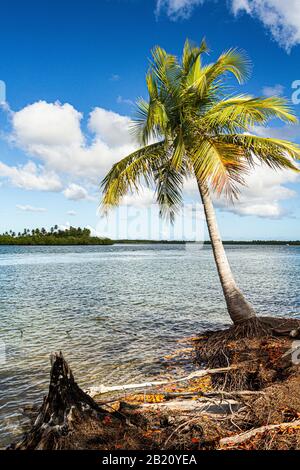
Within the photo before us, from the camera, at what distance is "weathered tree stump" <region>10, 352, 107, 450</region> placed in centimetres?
460

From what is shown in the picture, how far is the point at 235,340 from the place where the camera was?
10688mm

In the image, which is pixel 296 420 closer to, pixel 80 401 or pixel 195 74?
pixel 80 401

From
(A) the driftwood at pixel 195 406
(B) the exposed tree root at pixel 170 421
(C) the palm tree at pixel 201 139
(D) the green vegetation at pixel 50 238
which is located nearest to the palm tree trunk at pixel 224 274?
(C) the palm tree at pixel 201 139

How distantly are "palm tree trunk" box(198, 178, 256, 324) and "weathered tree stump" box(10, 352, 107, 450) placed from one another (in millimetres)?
7491

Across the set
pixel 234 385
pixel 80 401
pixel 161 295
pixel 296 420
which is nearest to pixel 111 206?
pixel 234 385

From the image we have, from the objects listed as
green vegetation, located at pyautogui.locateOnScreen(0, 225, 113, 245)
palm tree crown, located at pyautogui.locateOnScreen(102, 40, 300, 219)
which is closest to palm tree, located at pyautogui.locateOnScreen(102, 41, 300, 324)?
palm tree crown, located at pyautogui.locateOnScreen(102, 40, 300, 219)

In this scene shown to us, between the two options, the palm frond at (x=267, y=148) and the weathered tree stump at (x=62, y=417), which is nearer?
the weathered tree stump at (x=62, y=417)

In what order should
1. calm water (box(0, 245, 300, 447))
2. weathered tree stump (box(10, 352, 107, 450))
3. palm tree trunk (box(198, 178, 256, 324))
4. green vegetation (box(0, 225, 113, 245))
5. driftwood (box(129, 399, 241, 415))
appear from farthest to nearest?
green vegetation (box(0, 225, 113, 245)), palm tree trunk (box(198, 178, 256, 324)), calm water (box(0, 245, 300, 447)), driftwood (box(129, 399, 241, 415)), weathered tree stump (box(10, 352, 107, 450))

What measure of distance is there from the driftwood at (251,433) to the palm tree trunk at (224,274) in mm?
6847

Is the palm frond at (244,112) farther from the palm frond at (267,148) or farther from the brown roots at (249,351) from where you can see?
the brown roots at (249,351)

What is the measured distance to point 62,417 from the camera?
4859 mm

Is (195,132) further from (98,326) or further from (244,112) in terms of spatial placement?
(98,326)

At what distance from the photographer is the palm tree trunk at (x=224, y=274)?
11.8m

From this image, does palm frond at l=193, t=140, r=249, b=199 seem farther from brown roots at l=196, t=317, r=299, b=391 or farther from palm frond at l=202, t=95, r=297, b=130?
brown roots at l=196, t=317, r=299, b=391
